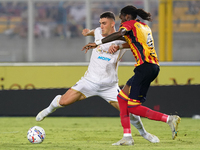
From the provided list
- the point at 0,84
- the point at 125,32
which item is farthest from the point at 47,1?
the point at 125,32

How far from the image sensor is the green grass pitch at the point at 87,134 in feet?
17.1

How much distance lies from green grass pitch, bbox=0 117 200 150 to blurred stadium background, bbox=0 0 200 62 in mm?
1752

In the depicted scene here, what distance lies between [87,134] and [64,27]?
4.35 m

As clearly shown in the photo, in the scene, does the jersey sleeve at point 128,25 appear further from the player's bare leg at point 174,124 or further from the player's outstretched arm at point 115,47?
the player's bare leg at point 174,124

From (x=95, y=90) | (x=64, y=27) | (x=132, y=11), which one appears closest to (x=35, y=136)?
(x=95, y=90)

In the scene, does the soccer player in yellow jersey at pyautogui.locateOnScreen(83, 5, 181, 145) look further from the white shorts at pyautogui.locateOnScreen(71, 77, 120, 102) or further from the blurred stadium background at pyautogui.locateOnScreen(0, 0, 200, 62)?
the blurred stadium background at pyautogui.locateOnScreen(0, 0, 200, 62)

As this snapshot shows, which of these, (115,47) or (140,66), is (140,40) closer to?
(140,66)

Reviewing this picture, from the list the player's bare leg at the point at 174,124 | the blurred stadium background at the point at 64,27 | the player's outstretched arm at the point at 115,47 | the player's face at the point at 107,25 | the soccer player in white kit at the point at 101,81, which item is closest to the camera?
the player's bare leg at the point at 174,124

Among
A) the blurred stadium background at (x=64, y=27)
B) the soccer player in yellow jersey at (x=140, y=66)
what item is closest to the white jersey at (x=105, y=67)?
the soccer player in yellow jersey at (x=140, y=66)

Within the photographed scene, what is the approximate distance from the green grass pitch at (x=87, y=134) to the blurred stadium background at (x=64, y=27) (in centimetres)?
175

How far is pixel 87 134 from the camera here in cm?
685

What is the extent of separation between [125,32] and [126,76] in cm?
522

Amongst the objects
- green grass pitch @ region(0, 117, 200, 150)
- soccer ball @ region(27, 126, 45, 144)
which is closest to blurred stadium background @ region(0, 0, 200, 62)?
green grass pitch @ region(0, 117, 200, 150)

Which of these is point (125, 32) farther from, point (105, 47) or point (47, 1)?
point (47, 1)
